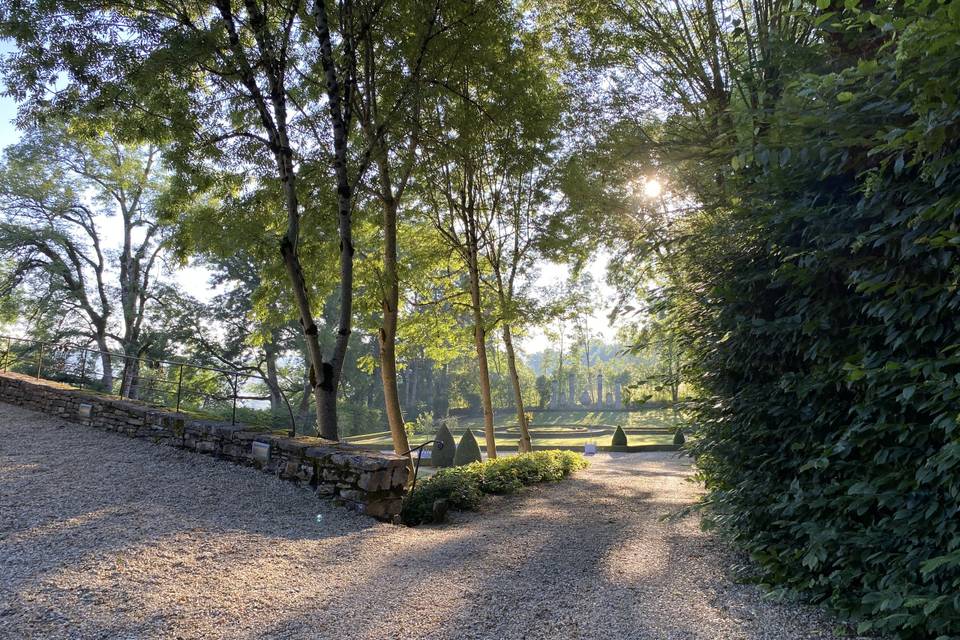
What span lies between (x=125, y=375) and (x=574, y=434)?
67.2 ft

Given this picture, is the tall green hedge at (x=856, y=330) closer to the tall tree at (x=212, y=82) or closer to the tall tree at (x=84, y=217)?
the tall tree at (x=212, y=82)

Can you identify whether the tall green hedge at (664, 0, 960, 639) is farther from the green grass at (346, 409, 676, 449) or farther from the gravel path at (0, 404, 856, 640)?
the green grass at (346, 409, 676, 449)

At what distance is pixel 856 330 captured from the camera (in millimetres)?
2424

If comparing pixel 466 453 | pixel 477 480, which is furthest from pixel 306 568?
pixel 466 453

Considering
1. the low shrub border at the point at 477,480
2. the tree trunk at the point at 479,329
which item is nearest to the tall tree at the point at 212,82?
the low shrub border at the point at 477,480

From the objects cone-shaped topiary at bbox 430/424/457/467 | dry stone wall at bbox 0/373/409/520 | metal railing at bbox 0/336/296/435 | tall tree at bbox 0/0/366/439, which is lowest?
cone-shaped topiary at bbox 430/424/457/467

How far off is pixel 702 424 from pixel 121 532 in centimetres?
439

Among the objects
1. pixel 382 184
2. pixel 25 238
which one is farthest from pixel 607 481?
pixel 25 238

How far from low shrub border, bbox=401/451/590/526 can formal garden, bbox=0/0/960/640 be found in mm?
71

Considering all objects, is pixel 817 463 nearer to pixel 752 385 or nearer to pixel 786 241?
pixel 752 385

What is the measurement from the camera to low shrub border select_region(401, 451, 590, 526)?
19.0 feet

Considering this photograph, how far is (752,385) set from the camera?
312cm

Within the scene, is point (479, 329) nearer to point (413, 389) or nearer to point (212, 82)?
point (212, 82)

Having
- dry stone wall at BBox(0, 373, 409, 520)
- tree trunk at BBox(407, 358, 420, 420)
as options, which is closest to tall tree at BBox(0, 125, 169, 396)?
dry stone wall at BBox(0, 373, 409, 520)
